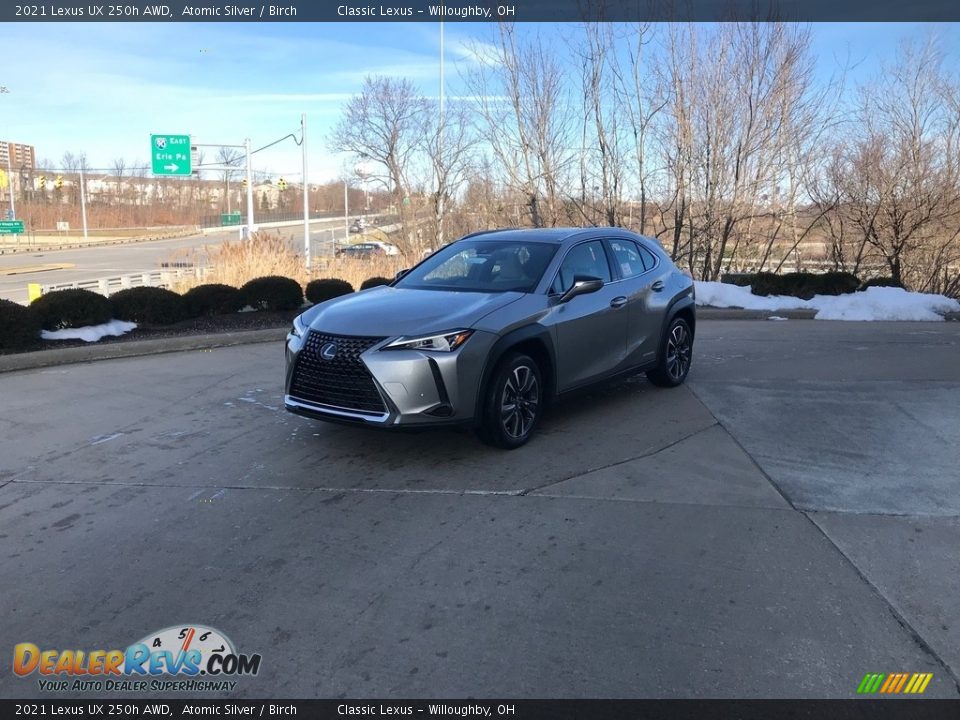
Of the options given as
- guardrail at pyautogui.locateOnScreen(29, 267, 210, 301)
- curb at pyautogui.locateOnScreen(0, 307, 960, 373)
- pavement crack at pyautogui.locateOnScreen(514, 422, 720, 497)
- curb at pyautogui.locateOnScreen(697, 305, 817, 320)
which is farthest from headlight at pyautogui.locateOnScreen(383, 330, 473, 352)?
guardrail at pyautogui.locateOnScreen(29, 267, 210, 301)

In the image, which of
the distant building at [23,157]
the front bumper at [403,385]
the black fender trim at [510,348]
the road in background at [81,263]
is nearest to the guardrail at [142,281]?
the road in background at [81,263]

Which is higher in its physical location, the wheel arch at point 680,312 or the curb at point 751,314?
the wheel arch at point 680,312

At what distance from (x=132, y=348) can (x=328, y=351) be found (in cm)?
568

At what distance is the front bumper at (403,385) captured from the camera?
5328 millimetres

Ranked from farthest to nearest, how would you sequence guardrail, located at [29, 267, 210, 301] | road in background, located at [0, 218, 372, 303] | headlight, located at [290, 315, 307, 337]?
road in background, located at [0, 218, 372, 303]
guardrail, located at [29, 267, 210, 301]
headlight, located at [290, 315, 307, 337]

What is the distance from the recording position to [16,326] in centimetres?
962

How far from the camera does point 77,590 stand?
3834 mm

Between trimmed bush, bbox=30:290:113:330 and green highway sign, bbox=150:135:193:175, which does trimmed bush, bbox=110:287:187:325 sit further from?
green highway sign, bbox=150:135:193:175

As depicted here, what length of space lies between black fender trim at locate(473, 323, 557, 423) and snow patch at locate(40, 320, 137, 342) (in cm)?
685

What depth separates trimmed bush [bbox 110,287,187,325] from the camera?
1121 cm

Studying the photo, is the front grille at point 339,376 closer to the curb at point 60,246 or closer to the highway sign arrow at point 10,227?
the highway sign arrow at point 10,227

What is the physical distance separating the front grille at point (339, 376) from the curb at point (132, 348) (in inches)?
203
